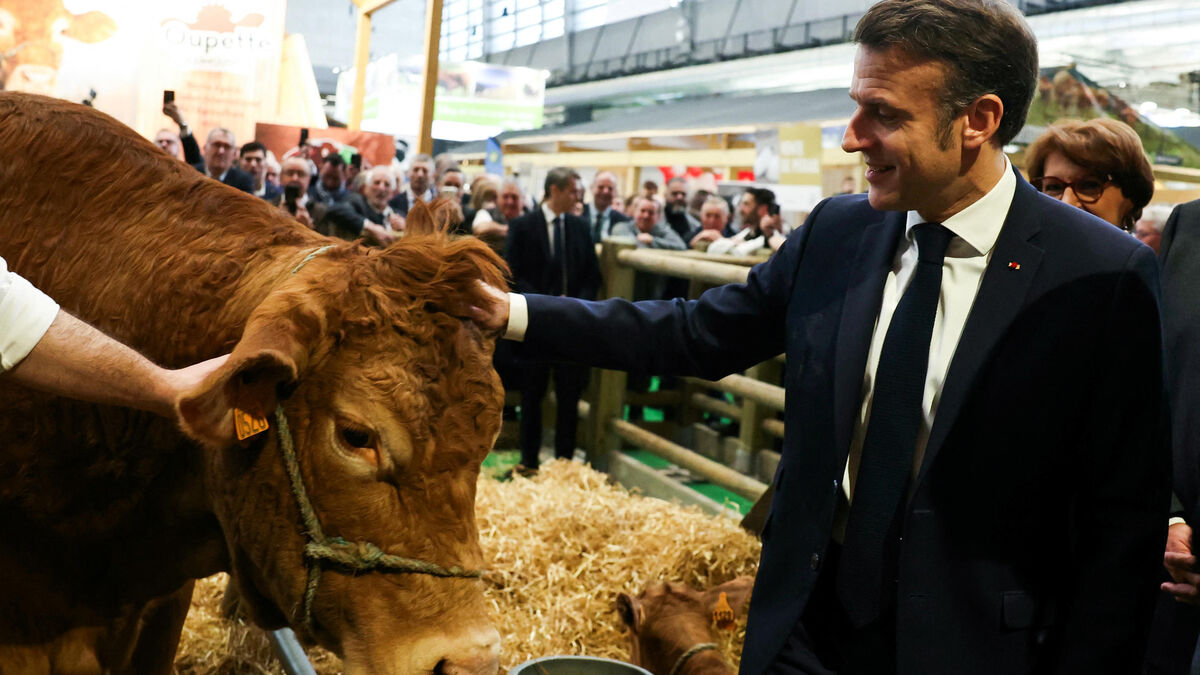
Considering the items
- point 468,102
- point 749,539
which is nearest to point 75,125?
point 749,539

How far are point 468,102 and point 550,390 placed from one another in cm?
439

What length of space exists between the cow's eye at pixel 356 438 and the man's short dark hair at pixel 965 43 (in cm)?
123

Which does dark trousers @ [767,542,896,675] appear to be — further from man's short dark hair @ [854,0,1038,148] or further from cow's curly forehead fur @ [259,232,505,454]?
man's short dark hair @ [854,0,1038,148]

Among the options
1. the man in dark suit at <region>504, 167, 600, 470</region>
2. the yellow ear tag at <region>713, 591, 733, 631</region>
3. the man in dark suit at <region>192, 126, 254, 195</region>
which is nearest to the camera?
the yellow ear tag at <region>713, 591, 733, 631</region>

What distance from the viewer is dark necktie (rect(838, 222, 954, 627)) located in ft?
6.23

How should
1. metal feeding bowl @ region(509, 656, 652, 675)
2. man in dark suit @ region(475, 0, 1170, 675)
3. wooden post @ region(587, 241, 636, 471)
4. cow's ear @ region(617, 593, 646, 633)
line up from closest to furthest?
man in dark suit @ region(475, 0, 1170, 675)
metal feeding bowl @ region(509, 656, 652, 675)
cow's ear @ region(617, 593, 646, 633)
wooden post @ region(587, 241, 636, 471)

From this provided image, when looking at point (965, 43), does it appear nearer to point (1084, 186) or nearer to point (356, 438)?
point (356, 438)

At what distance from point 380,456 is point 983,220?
49.3 inches

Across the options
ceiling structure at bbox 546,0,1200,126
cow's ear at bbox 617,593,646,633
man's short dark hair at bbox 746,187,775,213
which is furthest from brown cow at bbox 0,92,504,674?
man's short dark hair at bbox 746,187,775,213

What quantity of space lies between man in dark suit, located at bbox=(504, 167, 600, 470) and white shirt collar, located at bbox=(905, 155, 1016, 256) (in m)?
5.31

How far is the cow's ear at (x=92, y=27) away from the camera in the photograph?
6359 millimetres

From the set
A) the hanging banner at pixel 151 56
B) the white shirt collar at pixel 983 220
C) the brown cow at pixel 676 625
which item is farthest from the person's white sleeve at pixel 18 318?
the hanging banner at pixel 151 56

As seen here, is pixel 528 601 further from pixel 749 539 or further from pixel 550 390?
Result: pixel 550 390

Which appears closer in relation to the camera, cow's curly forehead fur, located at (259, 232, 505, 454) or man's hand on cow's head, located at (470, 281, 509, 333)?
cow's curly forehead fur, located at (259, 232, 505, 454)
